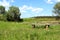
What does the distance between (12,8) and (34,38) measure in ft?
242

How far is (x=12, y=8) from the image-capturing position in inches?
3199

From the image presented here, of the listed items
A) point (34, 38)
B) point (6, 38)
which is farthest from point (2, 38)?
point (34, 38)

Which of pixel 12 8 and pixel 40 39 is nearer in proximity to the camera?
pixel 40 39

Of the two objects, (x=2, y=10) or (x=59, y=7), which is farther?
(x=2, y=10)

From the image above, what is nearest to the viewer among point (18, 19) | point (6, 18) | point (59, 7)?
point (6, 18)

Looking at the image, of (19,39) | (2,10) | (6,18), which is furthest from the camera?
(2,10)

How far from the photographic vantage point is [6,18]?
239ft

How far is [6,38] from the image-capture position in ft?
27.8

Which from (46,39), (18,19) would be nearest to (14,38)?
(46,39)

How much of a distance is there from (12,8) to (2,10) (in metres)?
26.3

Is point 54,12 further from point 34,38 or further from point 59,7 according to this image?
point 34,38

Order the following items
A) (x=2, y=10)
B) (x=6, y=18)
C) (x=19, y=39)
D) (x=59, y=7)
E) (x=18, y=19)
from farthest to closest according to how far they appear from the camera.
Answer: (x=2, y=10) < (x=59, y=7) < (x=18, y=19) < (x=6, y=18) < (x=19, y=39)

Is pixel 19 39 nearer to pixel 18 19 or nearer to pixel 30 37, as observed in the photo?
pixel 30 37

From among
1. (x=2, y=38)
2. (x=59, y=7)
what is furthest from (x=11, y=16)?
(x=2, y=38)
